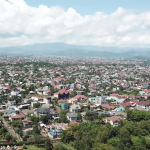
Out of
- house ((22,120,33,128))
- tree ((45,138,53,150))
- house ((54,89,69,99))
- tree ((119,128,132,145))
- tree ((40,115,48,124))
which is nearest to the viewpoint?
tree ((45,138,53,150))

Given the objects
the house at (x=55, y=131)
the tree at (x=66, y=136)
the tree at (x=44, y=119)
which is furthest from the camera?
the tree at (x=44, y=119)

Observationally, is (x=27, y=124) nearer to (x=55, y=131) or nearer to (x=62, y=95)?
(x=55, y=131)

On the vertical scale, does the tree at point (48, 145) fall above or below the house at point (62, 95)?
below

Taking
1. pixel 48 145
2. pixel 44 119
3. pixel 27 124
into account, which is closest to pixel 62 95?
pixel 44 119

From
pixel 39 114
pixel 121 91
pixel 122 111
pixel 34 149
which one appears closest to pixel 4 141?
pixel 34 149

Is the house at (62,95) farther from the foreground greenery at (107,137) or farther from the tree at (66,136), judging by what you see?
the tree at (66,136)

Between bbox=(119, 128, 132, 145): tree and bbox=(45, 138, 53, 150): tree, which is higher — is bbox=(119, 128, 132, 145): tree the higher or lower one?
the higher one

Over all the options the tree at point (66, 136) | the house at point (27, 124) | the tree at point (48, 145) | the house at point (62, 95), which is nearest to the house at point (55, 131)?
the tree at point (66, 136)

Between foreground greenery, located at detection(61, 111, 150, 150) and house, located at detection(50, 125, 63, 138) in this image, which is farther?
house, located at detection(50, 125, 63, 138)

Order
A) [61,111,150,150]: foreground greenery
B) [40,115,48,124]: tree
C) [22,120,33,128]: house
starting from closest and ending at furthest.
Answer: [61,111,150,150]: foreground greenery, [22,120,33,128]: house, [40,115,48,124]: tree

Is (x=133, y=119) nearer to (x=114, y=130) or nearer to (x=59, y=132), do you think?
(x=114, y=130)

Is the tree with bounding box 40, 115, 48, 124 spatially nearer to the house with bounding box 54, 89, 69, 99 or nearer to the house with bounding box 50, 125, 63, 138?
the house with bounding box 50, 125, 63, 138

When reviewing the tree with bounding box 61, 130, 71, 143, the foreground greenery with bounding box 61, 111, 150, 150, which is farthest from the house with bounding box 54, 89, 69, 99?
the tree with bounding box 61, 130, 71, 143
